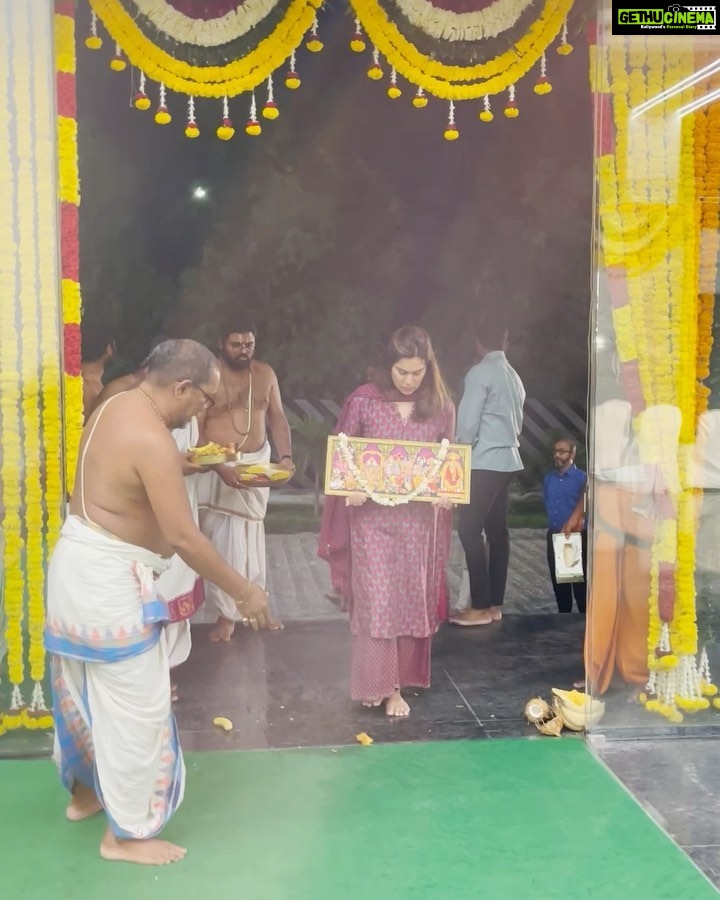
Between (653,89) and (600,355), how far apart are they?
1.17m

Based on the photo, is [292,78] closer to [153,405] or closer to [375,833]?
[153,405]

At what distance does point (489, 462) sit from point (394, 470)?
1050mm

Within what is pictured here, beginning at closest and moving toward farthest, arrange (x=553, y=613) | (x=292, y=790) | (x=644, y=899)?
(x=644, y=899), (x=292, y=790), (x=553, y=613)

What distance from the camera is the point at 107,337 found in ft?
16.0

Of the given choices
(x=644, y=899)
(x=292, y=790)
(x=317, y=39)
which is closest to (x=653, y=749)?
(x=644, y=899)

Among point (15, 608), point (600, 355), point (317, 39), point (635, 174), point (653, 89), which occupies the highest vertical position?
point (317, 39)

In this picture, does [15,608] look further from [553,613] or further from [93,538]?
[553,613]

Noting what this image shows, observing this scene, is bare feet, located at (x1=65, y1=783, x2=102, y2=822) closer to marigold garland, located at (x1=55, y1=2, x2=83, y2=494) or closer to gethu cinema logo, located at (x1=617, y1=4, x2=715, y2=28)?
marigold garland, located at (x1=55, y1=2, x2=83, y2=494)

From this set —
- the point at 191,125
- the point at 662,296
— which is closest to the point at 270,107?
the point at 191,125

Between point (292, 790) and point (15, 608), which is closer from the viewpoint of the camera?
point (292, 790)

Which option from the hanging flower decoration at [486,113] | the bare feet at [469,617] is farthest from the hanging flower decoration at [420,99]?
the bare feet at [469,617]

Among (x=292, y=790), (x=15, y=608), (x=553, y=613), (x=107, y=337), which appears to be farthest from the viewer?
(x=553, y=613)

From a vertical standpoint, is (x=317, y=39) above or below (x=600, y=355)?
above

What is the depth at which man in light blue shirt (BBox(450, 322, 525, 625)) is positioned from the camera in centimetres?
530
